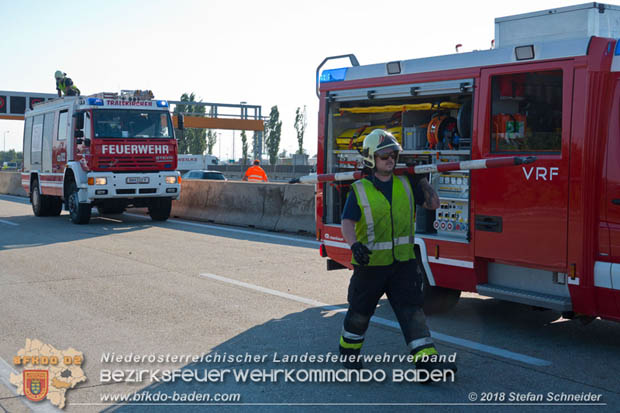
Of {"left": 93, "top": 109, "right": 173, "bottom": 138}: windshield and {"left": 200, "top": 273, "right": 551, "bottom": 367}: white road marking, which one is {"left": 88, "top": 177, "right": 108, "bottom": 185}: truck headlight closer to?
{"left": 93, "top": 109, "right": 173, "bottom": 138}: windshield

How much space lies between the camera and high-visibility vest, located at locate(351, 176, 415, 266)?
17.4ft

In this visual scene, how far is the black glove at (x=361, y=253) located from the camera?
504 centimetres

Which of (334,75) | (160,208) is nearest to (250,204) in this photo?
(160,208)

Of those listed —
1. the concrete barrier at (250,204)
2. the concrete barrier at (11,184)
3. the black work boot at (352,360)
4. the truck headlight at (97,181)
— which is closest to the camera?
the black work boot at (352,360)

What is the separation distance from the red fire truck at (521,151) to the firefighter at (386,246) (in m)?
0.96

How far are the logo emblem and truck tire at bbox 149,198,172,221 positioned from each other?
493 inches

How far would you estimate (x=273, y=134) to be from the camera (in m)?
77.9

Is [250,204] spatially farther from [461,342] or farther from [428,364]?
[428,364]

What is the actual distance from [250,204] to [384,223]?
11.9 meters

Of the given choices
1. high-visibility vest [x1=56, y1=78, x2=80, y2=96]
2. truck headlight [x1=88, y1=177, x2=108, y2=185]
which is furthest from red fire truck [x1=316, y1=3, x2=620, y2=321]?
high-visibility vest [x1=56, y1=78, x2=80, y2=96]

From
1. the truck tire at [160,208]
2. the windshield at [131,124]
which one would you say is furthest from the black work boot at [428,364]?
the truck tire at [160,208]

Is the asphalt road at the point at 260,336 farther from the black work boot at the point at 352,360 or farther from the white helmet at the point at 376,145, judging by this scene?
the white helmet at the point at 376,145

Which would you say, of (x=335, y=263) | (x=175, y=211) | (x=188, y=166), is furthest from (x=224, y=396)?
(x=188, y=166)

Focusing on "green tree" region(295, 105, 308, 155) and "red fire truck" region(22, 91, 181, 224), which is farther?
"green tree" region(295, 105, 308, 155)
